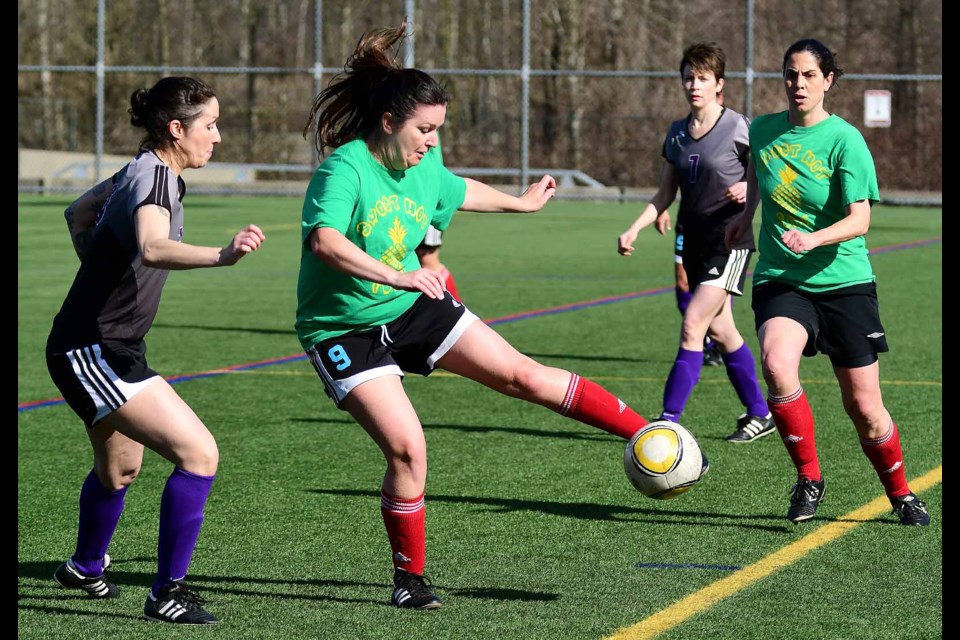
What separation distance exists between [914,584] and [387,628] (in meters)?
1.89

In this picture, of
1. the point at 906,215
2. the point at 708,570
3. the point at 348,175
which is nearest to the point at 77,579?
the point at 348,175

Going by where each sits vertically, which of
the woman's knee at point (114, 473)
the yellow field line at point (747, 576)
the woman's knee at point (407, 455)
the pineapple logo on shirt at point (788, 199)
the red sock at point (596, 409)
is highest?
the pineapple logo on shirt at point (788, 199)

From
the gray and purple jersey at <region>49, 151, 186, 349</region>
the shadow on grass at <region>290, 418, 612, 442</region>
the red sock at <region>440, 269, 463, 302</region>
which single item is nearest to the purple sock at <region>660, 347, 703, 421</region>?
the shadow on grass at <region>290, 418, 612, 442</region>

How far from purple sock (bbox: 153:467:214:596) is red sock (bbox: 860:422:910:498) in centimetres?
285

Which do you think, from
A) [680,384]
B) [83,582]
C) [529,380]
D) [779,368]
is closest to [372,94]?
[529,380]

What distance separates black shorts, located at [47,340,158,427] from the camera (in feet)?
16.5

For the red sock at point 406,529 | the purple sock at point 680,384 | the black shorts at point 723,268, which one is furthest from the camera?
the black shorts at point 723,268

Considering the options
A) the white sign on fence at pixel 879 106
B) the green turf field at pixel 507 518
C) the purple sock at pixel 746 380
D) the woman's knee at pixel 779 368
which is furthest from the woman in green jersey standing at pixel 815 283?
the white sign on fence at pixel 879 106

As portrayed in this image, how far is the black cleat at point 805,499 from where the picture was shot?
21.1ft

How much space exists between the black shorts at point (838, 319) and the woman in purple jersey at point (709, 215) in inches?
80.6

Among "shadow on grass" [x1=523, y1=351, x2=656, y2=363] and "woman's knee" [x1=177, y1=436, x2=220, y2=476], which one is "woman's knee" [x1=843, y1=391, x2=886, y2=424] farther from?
"shadow on grass" [x1=523, y1=351, x2=656, y2=363]

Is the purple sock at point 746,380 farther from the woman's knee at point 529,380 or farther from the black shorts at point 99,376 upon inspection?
the black shorts at point 99,376

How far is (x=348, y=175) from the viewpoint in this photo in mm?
5141

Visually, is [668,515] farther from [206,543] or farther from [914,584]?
[206,543]
